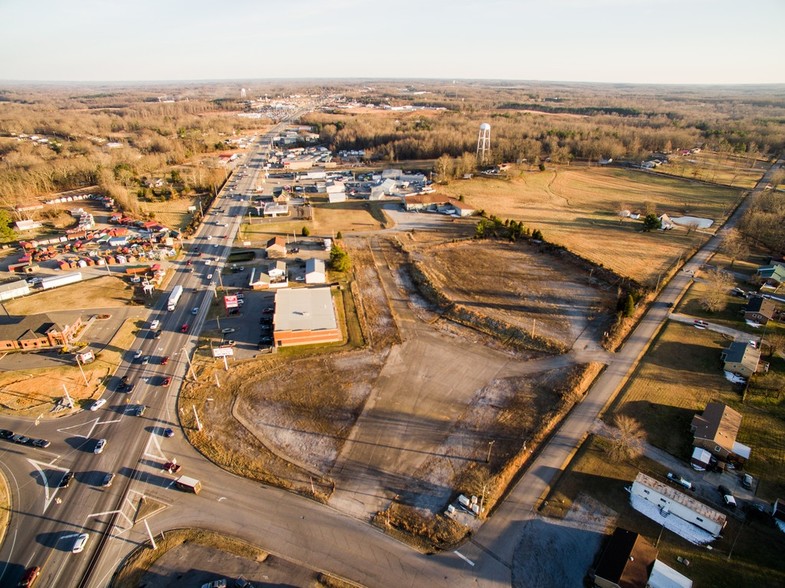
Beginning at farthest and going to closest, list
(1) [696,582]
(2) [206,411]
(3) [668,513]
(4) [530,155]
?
(4) [530,155]
(2) [206,411]
(3) [668,513]
(1) [696,582]

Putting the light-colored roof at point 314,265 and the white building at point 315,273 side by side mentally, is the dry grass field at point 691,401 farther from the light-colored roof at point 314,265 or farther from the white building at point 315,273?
the light-colored roof at point 314,265

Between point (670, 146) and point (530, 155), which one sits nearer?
point (530, 155)

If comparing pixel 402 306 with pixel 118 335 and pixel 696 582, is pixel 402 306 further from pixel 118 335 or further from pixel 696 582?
pixel 696 582

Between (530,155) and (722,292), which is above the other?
(530,155)

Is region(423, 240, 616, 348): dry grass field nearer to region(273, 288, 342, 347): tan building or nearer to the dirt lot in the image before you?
region(273, 288, 342, 347): tan building

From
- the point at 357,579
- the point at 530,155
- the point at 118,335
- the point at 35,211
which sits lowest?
the point at 357,579

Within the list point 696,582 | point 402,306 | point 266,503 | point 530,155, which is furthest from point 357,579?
point 530,155

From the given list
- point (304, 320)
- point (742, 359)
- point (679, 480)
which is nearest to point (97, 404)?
point (304, 320)

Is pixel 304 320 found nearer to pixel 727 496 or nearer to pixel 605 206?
pixel 727 496
